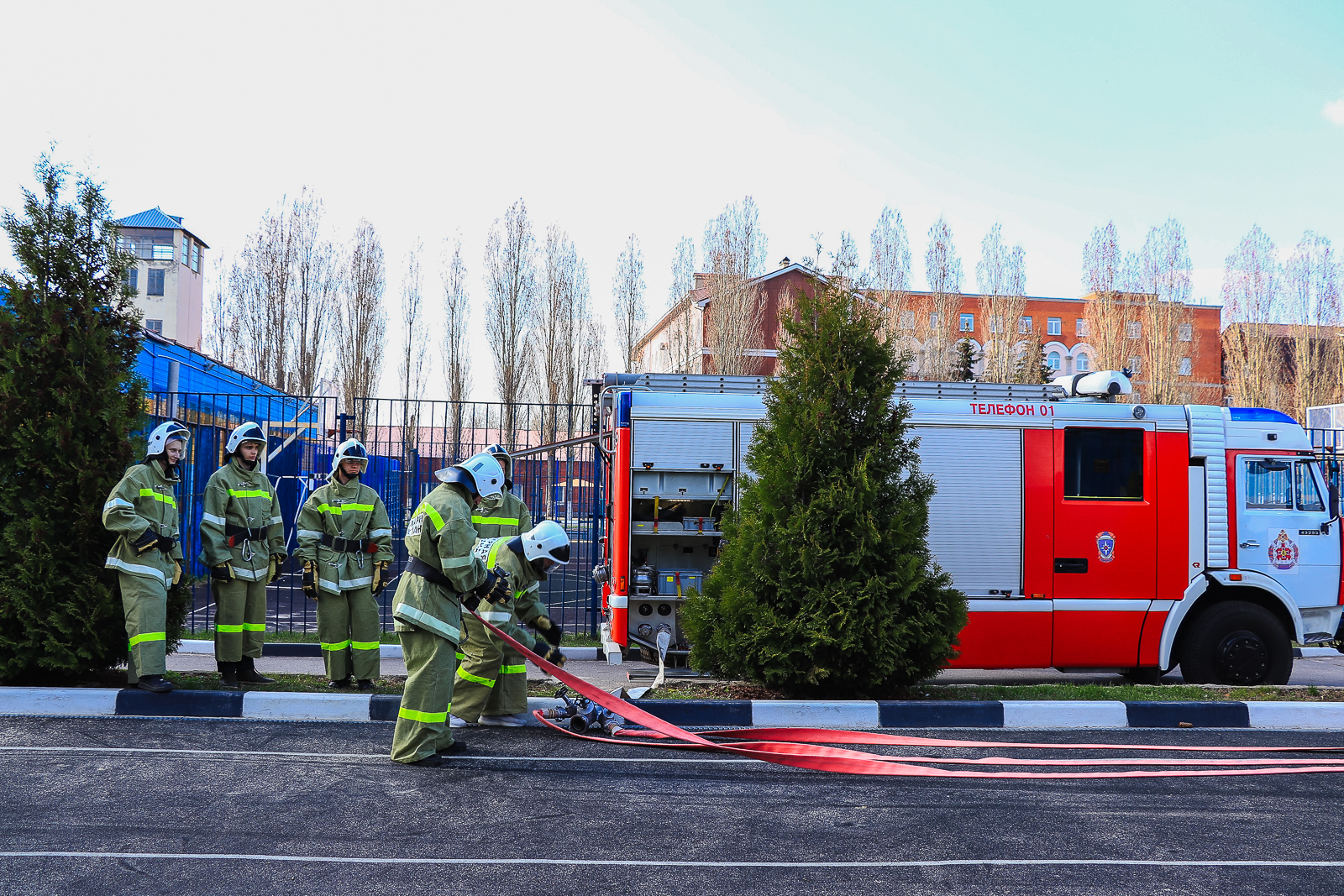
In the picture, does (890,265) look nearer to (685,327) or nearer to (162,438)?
(685,327)

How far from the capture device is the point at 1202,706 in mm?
7023

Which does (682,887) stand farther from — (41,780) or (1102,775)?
(41,780)

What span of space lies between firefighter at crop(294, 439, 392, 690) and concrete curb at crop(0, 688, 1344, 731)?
644 millimetres

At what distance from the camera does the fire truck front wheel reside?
8242 millimetres

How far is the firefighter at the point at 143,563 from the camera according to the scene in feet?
21.6

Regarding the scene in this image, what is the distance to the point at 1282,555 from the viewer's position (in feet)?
27.7

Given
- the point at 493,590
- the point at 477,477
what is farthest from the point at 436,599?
the point at 477,477

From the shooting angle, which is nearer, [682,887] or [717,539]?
[682,887]

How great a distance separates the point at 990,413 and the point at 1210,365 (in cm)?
5899

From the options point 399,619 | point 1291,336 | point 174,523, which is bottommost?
point 399,619

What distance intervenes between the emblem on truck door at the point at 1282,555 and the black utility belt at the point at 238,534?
8.87 meters

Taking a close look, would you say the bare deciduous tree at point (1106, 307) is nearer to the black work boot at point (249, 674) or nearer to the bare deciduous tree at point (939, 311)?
the bare deciduous tree at point (939, 311)

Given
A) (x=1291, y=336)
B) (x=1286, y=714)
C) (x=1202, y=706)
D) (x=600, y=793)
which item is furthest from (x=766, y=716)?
(x=1291, y=336)

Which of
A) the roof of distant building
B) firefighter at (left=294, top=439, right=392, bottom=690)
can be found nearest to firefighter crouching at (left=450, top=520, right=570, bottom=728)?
firefighter at (left=294, top=439, right=392, bottom=690)
